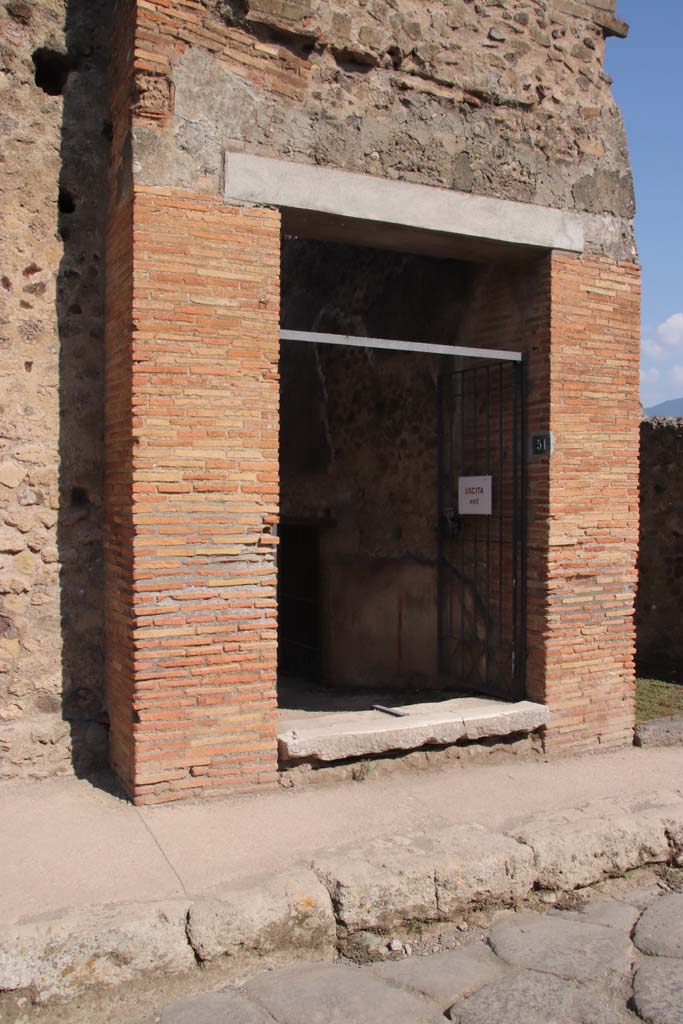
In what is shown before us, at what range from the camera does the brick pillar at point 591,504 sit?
643 centimetres

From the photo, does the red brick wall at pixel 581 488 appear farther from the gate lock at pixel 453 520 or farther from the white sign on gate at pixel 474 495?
the gate lock at pixel 453 520

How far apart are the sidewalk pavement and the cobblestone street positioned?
1.91 feet

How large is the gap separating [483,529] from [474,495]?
1.00ft

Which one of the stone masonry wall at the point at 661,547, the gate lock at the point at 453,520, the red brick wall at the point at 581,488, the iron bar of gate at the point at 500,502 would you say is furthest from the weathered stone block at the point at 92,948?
the stone masonry wall at the point at 661,547

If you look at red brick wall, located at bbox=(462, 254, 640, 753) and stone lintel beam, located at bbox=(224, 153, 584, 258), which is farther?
red brick wall, located at bbox=(462, 254, 640, 753)

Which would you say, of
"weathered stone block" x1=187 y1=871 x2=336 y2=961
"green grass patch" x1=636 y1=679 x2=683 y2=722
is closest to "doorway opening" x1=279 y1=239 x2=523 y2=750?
"green grass patch" x1=636 y1=679 x2=683 y2=722

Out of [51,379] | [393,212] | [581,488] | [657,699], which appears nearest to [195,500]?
[51,379]

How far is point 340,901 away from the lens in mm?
4176

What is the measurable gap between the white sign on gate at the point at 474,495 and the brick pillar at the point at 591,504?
56cm

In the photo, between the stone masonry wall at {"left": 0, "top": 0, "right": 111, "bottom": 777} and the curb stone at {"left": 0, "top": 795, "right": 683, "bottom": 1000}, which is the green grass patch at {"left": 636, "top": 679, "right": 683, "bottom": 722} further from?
the stone masonry wall at {"left": 0, "top": 0, "right": 111, "bottom": 777}

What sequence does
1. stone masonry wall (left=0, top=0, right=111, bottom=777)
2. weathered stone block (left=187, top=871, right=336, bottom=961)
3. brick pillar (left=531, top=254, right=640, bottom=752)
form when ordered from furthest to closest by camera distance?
brick pillar (left=531, top=254, right=640, bottom=752) → stone masonry wall (left=0, top=0, right=111, bottom=777) → weathered stone block (left=187, top=871, right=336, bottom=961)

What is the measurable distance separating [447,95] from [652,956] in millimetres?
5189

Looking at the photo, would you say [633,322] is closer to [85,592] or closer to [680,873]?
[680,873]

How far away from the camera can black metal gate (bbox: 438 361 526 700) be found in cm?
668
